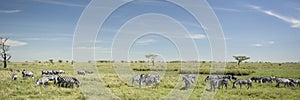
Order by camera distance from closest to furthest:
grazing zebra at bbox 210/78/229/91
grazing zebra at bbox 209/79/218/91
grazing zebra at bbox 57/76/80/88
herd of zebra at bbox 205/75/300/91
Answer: grazing zebra at bbox 209/79/218/91 < grazing zebra at bbox 210/78/229/91 < grazing zebra at bbox 57/76/80/88 < herd of zebra at bbox 205/75/300/91

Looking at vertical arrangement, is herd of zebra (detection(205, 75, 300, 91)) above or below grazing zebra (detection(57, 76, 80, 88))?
below

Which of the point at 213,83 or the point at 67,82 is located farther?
the point at 67,82

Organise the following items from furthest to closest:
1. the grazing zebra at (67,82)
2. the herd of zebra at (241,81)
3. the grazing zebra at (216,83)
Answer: the herd of zebra at (241,81), the grazing zebra at (67,82), the grazing zebra at (216,83)

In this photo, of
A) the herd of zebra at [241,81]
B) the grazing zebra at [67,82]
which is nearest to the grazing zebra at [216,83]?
the herd of zebra at [241,81]

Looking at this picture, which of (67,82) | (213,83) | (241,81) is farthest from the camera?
(241,81)

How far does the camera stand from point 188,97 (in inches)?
821

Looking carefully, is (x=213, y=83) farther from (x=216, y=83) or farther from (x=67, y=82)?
(x=67, y=82)

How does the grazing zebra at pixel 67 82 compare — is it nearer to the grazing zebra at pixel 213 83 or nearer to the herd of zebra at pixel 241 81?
the grazing zebra at pixel 213 83

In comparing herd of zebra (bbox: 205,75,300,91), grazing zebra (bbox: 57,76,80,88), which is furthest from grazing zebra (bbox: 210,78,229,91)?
grazing zebra (bbox: 57,76,80,88)

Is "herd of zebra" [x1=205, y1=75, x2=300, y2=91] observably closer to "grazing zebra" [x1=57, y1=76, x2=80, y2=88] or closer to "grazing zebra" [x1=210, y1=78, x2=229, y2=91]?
"grazing zebra" [x1=210, y1=78, x2=229, y2=91]

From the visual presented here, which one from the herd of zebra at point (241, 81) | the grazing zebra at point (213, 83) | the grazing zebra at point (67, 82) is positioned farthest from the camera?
the herd of zebra at point (241, 81)

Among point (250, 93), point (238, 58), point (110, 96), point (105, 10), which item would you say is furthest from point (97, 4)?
point (238, 58)

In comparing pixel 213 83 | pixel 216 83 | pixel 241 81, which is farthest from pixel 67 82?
pixel 241 81

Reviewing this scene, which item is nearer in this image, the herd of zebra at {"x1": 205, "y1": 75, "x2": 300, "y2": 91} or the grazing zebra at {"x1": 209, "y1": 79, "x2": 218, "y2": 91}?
the grazing zebra at {"x1": 209, "y1": 79, "x2": 218, "y2": 91}
